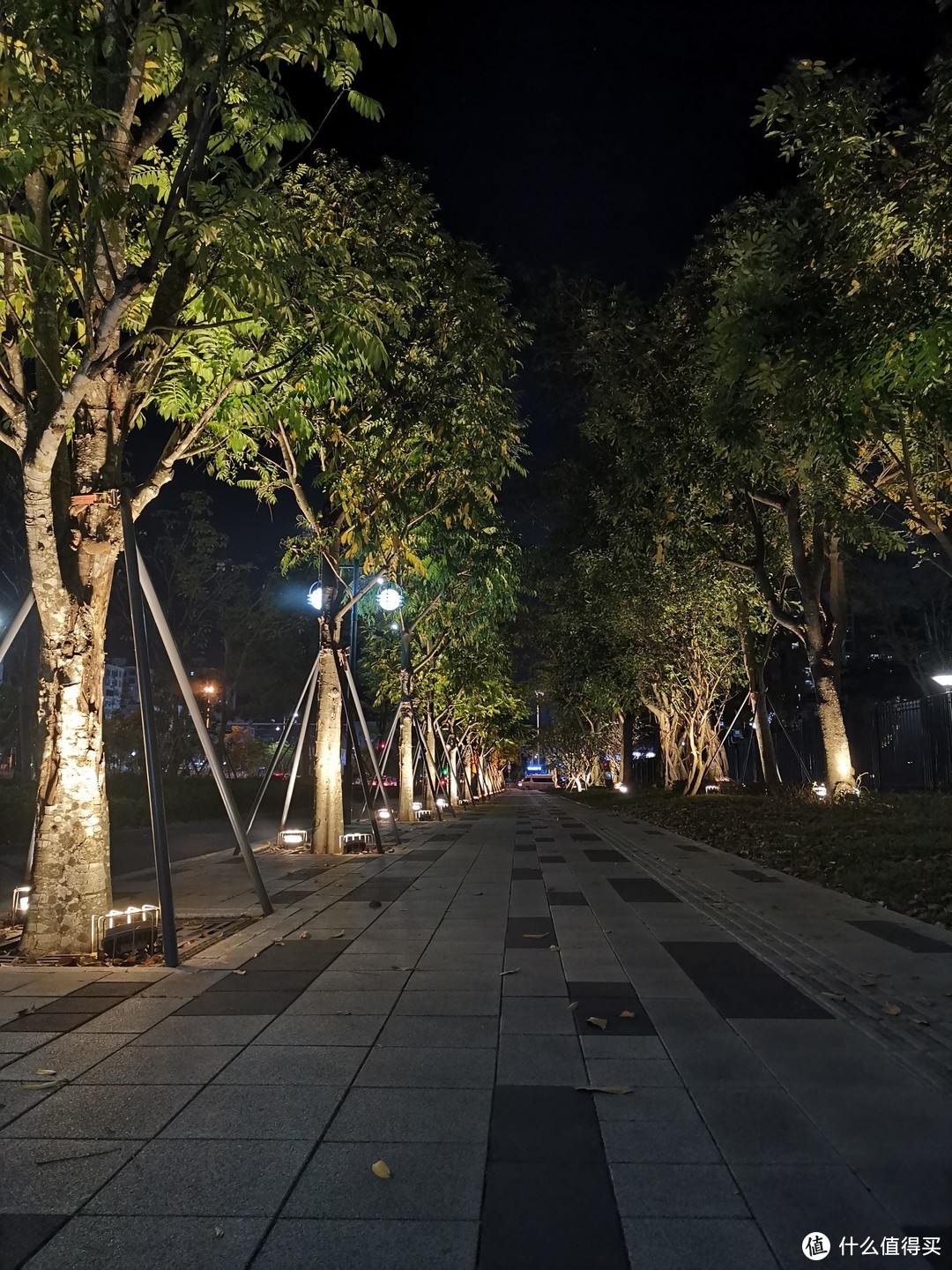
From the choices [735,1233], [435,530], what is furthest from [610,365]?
[735,1233]

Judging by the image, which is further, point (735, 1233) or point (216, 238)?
Result: point (216, 238)

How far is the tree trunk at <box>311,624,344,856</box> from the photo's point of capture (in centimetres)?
1875

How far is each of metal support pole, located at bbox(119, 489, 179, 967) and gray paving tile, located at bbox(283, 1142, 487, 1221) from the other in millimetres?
3946

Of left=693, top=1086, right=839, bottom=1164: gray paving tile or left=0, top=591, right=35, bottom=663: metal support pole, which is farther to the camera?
left=0, top=591, right=35, bottom=663: metal support pole

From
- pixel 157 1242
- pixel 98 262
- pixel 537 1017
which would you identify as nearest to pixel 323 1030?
pixel 537 1017

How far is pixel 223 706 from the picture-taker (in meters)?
38.1

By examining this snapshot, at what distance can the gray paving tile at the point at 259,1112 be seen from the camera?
4172 mm

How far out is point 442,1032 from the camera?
5.82 m

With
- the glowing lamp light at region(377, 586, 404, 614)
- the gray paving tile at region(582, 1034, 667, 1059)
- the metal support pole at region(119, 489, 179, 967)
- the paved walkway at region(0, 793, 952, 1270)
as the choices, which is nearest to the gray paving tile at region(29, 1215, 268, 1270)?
the paved walkway at region(0, 793, 952, 1270)

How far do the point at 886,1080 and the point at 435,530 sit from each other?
53.0ft

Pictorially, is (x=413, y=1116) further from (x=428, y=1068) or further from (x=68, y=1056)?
(x=68, y=1056)

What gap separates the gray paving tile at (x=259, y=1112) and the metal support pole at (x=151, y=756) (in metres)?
3.15

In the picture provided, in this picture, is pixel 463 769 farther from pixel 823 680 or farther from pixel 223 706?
pixel 823 680

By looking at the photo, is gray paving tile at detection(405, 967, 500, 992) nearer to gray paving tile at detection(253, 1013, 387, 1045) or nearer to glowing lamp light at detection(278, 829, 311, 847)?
gray paving tile at detection(253, 1013, 387, 1045)
